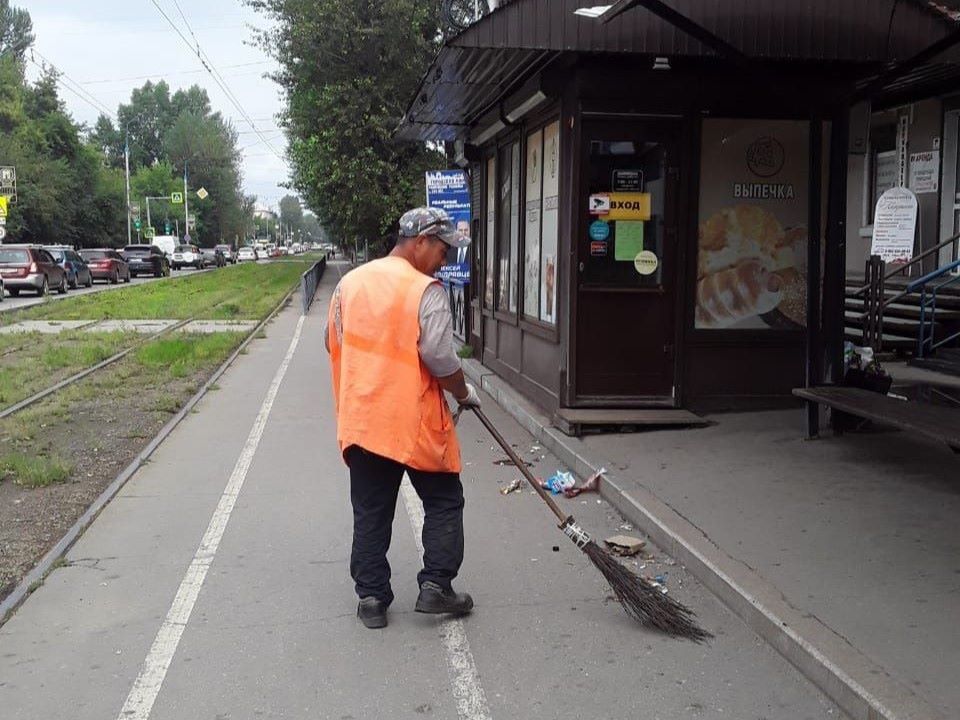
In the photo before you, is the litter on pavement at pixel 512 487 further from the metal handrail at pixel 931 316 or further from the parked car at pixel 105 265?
the parked car at pixel 105 265

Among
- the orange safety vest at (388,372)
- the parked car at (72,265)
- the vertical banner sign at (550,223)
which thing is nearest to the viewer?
the orange safety vest at (388,372)

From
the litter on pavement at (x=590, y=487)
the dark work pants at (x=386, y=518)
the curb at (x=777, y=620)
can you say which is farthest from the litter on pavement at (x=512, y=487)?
the dark work pants at (x=386, y=518)

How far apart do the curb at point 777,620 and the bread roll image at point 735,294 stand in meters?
2.31

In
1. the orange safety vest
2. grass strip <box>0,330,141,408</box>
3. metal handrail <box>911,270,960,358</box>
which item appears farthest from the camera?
grass strip <box>0,330,141,408</box>

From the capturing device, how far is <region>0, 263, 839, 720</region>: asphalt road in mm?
3936

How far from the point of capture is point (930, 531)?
18.4 feet

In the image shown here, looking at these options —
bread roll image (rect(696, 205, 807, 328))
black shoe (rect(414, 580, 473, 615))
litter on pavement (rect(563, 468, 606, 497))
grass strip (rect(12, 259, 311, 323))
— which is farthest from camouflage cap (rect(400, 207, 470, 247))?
grass strip (rect(12, 259, 311, 323))

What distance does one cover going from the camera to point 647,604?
4.60 metres

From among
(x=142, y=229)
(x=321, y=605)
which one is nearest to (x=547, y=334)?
(x=321, y=605)

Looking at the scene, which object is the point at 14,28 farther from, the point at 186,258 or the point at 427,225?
the point at 427,225

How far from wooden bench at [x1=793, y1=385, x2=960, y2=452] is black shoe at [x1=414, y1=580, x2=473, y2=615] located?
2.91 m

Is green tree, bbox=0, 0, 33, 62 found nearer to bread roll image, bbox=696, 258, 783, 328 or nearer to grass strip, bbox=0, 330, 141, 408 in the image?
grass strip, bbox=0, 330, 141, 408

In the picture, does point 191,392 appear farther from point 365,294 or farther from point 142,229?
point 142,229

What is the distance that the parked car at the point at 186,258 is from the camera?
65.4 m
